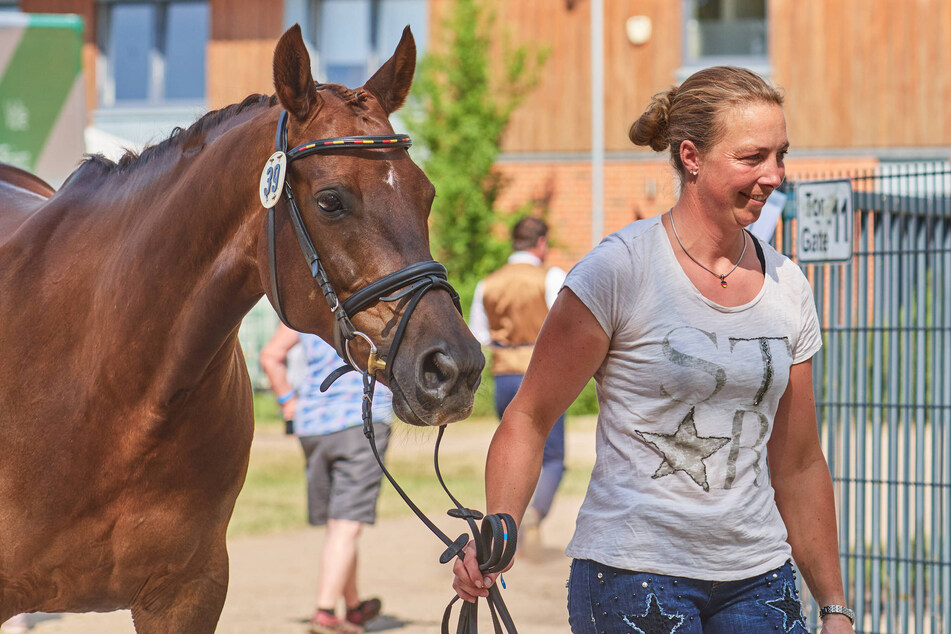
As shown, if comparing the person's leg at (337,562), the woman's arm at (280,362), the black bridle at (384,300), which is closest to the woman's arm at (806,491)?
the black bridle at (384,300)

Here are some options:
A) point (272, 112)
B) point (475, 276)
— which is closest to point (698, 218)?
point (272, 112)

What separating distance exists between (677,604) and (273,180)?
1383 millimetres

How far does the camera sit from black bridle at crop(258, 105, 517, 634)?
229 cm

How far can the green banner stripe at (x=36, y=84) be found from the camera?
6.84 meters

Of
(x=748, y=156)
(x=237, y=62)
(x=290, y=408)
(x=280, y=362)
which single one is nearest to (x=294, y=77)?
(x=748, y=156)

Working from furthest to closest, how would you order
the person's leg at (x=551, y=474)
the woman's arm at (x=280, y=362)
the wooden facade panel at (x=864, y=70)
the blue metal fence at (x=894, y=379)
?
the wooden facade panel at (x=864, y=70) → the person's leg at (x=551, y=474) → the woman's arm at (x=280, y=362) → the blue metal fence at (x=894, y=379)

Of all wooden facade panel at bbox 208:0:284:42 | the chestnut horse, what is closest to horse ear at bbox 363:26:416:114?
the chestnut horse

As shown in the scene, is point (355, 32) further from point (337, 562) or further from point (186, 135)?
point (186, 135)

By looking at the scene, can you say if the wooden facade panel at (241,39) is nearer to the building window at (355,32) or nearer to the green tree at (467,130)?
the building window at (355,32)

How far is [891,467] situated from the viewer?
491 cm

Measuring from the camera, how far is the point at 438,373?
2369mm

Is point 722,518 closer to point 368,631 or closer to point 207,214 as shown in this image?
point 207,214

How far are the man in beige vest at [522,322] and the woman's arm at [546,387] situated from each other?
4.66 m

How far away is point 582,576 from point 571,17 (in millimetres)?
14596
